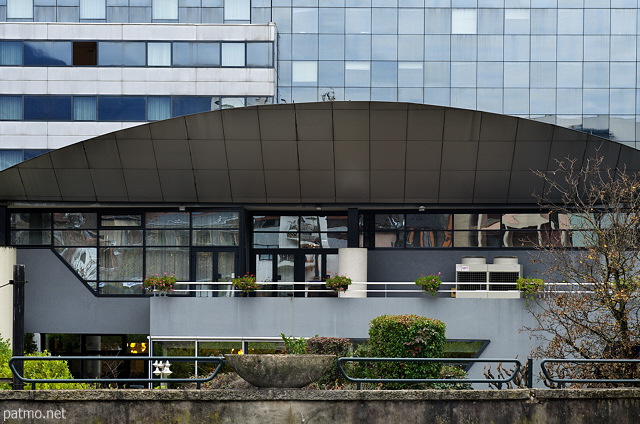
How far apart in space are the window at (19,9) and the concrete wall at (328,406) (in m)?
28.8

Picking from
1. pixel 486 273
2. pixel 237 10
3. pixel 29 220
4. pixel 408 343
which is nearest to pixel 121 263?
pixel 29 220

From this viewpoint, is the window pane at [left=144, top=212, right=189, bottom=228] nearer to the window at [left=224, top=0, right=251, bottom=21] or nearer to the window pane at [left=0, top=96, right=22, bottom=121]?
the window pane at [left=0, top=96, right=22, bottom=121]

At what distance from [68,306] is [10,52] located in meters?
15.6

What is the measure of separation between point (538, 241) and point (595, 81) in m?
15.9

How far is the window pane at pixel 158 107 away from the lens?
34812 millimetres

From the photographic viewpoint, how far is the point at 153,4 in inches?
1419

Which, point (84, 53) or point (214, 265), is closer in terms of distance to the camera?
point (214, 265)

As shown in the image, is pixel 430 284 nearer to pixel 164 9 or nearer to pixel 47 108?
pixel 164 9

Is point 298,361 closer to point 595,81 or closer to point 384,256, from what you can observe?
point 384,256

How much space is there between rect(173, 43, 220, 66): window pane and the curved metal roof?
1203 cm

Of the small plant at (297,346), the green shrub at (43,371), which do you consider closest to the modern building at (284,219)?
the small plant at (297,346)

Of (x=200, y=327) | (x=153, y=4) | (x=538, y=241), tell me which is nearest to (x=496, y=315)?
(x=538, y=241)

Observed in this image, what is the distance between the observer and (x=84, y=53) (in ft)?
115

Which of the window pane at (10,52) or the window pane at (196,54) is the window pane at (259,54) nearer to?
the window pane at (196,54)
